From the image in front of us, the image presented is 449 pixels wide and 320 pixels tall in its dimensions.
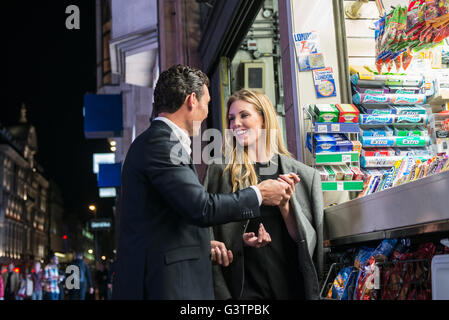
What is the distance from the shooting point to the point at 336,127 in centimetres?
405

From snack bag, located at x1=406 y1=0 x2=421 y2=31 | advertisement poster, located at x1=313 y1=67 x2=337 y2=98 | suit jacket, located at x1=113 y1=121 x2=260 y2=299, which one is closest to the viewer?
suit jacket, located at x1=113 y1=121 x2=260 y2=299

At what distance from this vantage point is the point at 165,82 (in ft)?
8.59

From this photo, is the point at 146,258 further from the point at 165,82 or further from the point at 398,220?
the point at 398,220

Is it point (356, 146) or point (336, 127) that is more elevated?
point (336, 127)

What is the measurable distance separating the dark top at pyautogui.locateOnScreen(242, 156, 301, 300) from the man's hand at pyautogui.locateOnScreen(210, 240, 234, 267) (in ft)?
0.89

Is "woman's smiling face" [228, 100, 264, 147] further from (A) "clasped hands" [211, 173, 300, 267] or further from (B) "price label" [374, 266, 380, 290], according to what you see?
(B) "price label" [374, 266, 380, 290]

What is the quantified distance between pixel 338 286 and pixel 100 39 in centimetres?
3253

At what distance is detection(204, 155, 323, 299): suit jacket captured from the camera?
116 inches

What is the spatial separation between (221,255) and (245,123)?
921mm

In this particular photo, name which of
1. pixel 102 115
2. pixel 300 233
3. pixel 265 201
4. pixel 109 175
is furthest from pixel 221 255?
pixel 109 175

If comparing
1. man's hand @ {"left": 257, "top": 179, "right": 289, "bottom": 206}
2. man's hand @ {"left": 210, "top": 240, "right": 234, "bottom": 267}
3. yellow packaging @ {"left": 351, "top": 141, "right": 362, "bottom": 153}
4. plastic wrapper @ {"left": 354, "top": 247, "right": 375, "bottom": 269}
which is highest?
yellow packaging @ {"left": 351, "top": 141, "right": 362, "bottom": 153}

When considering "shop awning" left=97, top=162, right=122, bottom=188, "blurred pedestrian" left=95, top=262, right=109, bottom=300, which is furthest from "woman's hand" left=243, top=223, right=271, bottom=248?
"shop awning" left=97, top=162, right=122, bottom=188

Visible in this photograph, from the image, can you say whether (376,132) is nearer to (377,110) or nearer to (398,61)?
(377,110)

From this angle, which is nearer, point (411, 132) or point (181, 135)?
point (181, 135)
